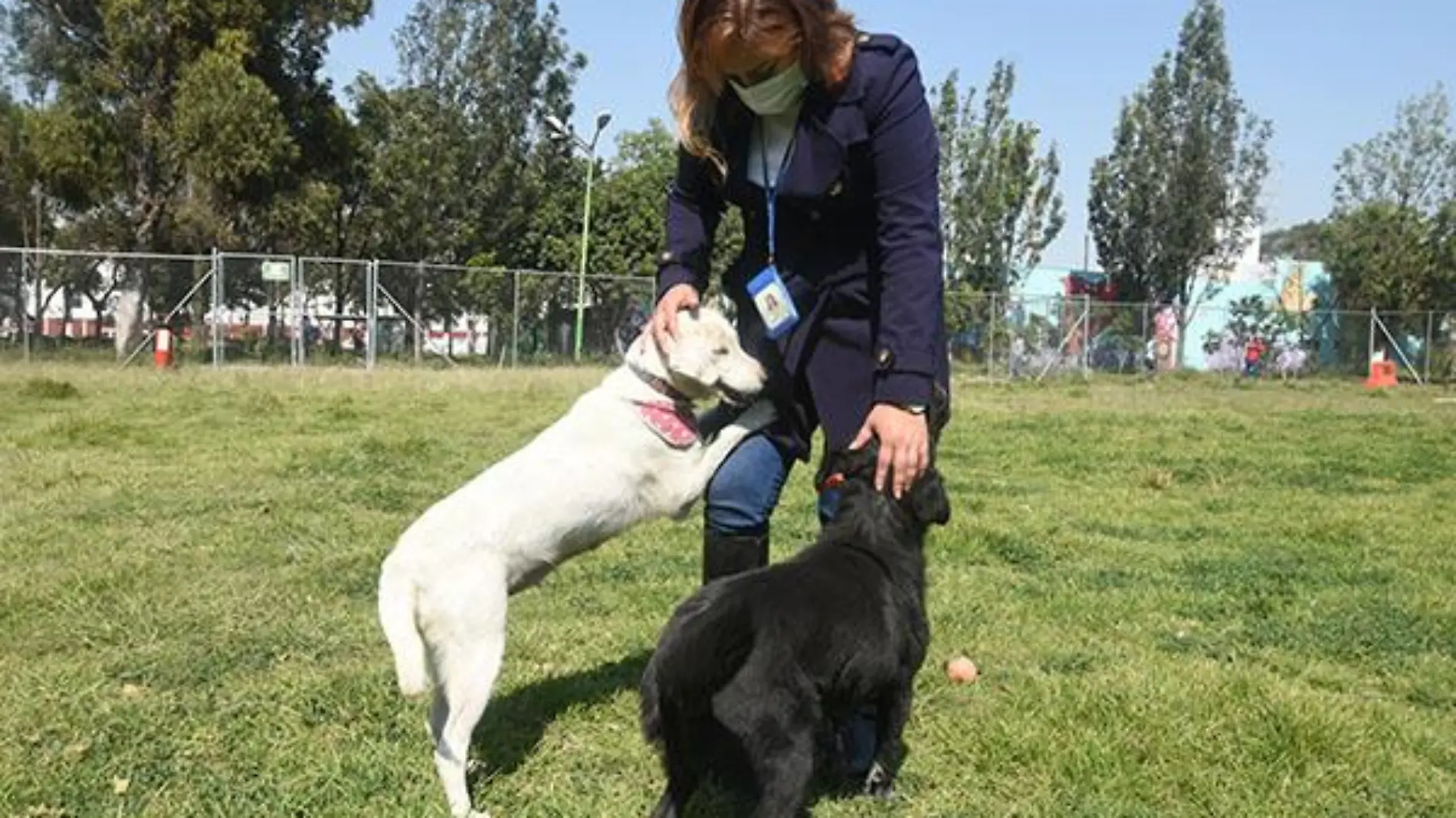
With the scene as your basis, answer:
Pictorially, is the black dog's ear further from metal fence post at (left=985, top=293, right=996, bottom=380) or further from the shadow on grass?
metal fence post at (left=985, top=293, right=996, bottom=380)

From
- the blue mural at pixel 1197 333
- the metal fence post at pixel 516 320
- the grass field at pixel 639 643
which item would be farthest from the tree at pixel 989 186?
the grass field at pixel 639 643

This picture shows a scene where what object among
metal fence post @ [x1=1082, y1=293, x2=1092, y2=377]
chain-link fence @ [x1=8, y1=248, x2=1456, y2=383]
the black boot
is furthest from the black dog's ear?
metal fence post @ [x1=1082, y1=293, x2=1092, y2=377]

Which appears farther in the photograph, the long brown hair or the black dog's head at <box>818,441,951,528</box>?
the black dog's head at <box>818,441,951,528</box>

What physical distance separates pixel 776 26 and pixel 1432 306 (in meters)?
43.3

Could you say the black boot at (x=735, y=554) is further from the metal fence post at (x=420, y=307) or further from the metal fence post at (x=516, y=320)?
the metal fence post at (x=516, y=320)

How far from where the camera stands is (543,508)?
344 cm

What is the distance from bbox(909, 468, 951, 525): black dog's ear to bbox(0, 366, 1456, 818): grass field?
2.70 ft

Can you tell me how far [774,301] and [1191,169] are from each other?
4337 cm

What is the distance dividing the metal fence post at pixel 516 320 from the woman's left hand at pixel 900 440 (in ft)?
78.4

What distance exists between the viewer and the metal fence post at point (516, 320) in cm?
2659

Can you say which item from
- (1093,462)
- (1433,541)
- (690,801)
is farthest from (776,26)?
(1093,462)

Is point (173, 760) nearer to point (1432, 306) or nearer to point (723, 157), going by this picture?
point (723, 157)

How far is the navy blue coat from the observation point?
10.4 feet

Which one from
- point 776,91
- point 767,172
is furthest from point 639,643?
point 776,91
